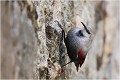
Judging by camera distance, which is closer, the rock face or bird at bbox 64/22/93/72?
the rock face

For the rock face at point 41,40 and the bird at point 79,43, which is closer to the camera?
the rock face at point 41,40

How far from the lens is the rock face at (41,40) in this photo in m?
1.39

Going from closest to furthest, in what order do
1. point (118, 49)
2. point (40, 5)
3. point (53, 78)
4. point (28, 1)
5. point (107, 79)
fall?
1. point (28, 1)
2. point (40, 5)
3. point (53, 78)
4. point (107, 79)
5. point (118, 49)

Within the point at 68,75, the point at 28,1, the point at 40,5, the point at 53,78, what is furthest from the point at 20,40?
the point at 68,75

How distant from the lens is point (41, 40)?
2.04 m

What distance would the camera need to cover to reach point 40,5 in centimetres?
212

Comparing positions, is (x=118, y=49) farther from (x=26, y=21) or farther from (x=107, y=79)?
(x=26, y=21)

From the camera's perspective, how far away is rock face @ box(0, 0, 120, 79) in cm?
139

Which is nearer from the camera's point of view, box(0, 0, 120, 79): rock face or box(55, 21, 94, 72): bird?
box(0, 0, 120, 79): rock face

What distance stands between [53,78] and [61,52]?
16 centimetres

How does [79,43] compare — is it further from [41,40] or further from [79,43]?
[41,40]

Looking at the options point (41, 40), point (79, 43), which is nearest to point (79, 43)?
point (79, 43)

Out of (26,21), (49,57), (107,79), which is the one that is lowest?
(107,79)

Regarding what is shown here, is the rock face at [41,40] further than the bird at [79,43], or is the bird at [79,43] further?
the bird at [79,43]
